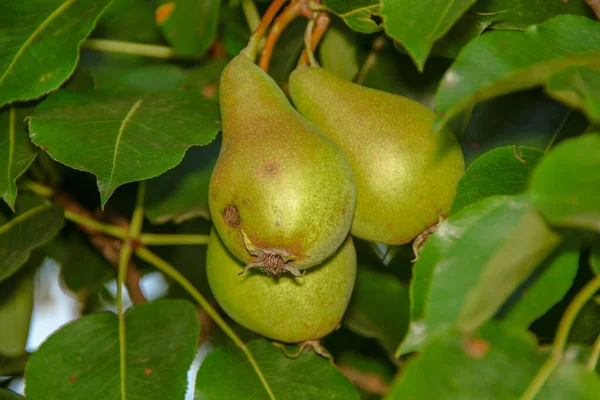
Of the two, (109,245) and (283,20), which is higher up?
(283,20)

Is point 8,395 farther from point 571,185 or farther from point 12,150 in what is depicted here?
point 571,185

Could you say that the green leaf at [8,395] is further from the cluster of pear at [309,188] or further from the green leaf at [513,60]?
the green leaf at [513,60]

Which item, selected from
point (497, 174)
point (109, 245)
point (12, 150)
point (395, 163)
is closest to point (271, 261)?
point (395, 163)

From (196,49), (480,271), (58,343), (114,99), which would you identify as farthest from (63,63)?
(480,271)

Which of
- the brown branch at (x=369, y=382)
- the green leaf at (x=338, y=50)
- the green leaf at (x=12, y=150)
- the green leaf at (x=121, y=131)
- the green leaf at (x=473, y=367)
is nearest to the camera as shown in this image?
the green leaf at (x=473, y=367)

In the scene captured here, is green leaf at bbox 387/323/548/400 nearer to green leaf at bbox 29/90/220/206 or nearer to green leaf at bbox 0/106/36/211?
green leaf at bbox 29/90/220/206

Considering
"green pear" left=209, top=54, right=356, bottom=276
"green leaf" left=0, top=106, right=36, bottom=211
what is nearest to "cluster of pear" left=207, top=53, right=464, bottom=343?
"green pear" left=209, top=54, right=356, bottom=276

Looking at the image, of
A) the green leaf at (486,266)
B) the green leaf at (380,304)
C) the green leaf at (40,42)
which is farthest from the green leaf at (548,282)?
the green leaf at (40,42)

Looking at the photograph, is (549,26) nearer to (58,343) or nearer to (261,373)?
(261,373)
